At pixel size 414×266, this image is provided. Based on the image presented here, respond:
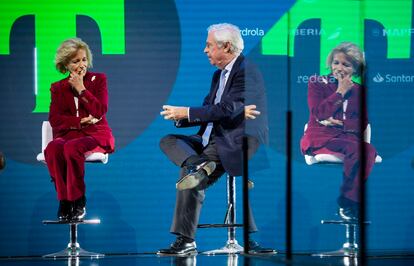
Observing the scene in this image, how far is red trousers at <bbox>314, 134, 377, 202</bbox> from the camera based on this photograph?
3062 millimetres

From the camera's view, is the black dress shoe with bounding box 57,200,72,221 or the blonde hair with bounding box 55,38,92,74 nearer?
the black dress shoe with bounding box 57,200,72,221

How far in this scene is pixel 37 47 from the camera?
6758 millimetres

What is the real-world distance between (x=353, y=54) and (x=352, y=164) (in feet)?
1.46

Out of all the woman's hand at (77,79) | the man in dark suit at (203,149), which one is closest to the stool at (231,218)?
the man in dark suit at (203,149)

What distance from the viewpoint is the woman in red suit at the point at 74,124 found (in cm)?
621

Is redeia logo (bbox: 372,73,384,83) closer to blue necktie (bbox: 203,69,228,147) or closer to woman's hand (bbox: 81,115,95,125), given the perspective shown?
blue necktie (bbox: 203,69,228,147)

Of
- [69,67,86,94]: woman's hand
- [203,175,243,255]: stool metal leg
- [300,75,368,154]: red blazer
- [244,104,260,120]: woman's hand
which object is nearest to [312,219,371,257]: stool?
[300,75,368,154]: red blazer

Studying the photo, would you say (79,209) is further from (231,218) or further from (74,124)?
(231,218)

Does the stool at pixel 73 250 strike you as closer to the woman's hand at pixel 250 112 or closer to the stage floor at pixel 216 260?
the stage floor at pixel 216 260

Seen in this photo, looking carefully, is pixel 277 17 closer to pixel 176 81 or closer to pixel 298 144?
pixel 176 81

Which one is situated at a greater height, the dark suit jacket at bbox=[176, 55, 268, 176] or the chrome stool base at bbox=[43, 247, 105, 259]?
the dark suit jacket at bbox=[176, 55, 268, 176]

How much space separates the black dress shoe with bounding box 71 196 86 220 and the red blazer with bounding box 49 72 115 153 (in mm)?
442

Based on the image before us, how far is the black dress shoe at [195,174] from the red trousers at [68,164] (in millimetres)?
971

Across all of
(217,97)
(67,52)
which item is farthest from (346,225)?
(67,52)
